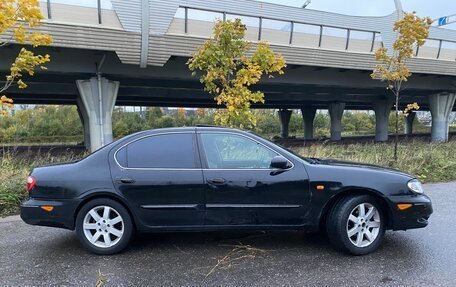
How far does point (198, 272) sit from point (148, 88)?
72.9ft

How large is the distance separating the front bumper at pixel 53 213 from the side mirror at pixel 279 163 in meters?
2.28

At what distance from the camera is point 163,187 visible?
412 cm

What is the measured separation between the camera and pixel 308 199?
13.5 feet

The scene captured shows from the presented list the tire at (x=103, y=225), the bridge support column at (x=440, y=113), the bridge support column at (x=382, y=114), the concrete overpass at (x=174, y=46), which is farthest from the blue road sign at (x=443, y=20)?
the tire at (x=103, y=225)

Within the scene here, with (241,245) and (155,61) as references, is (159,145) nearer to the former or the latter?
(241,245)

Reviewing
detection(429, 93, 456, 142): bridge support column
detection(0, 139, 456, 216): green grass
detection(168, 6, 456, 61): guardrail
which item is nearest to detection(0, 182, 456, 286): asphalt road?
detection(0, 139, 456, 216): green grass

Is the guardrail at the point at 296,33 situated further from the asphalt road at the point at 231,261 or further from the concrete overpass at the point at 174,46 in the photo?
the asphalt road at the point at 231,261

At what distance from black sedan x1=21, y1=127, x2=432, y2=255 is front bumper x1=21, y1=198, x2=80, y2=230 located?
11mm

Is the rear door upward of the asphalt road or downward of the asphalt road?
upward

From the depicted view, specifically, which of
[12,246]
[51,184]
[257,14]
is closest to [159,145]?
[51,184]

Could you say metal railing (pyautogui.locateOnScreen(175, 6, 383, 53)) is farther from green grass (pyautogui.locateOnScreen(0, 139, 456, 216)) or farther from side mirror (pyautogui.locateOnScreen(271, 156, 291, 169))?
side mirror (pyautogui.locateOnScreen(271, 156, 291, 169))

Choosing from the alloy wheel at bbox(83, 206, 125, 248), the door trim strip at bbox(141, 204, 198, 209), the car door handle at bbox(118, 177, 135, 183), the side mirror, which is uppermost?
the side mirror

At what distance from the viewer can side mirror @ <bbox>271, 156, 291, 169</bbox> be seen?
4094 millimetres

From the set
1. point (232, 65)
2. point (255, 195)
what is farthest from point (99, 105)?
point (255, 195)
